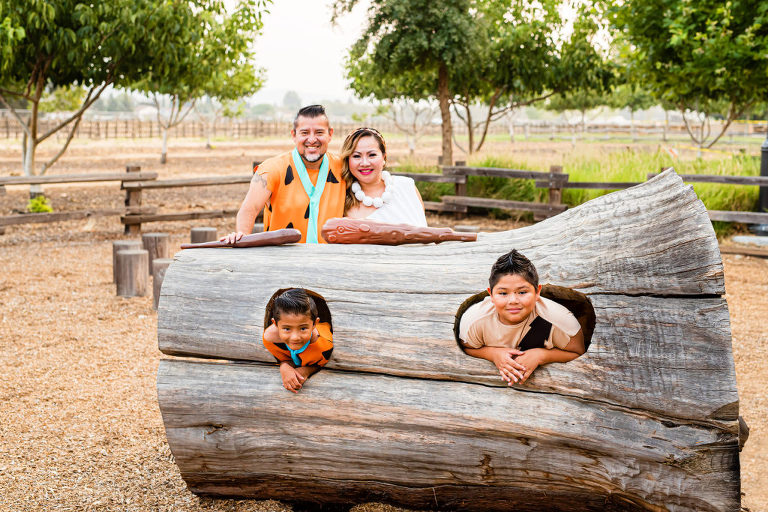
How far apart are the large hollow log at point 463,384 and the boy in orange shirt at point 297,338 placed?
67 mm

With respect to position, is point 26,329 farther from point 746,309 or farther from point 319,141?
point 746,309

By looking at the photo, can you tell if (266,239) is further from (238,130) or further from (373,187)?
(238,130)

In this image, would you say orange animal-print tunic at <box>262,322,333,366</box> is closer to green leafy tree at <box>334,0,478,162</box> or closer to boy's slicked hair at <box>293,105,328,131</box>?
boy's slicked hair at <box>293,105,328,131</box>

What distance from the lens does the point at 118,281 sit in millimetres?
7559

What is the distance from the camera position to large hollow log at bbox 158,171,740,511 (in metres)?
2.78

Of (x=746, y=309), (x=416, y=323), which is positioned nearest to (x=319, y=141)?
(x=416, y=323)

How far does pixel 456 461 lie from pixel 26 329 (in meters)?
4.79

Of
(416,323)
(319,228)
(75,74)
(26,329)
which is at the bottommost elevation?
(26,329)

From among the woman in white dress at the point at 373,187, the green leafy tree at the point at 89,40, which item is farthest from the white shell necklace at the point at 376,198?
the green leafy tree at the point at 89,40

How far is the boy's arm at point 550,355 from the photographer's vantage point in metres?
2.88

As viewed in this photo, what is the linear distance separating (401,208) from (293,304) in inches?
43.1

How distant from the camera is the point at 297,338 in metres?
2.97

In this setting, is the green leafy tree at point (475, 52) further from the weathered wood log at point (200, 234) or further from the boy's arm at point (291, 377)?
the boy's arm at point (291, 377)

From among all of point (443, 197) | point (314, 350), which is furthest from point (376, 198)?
point (443, 197)
